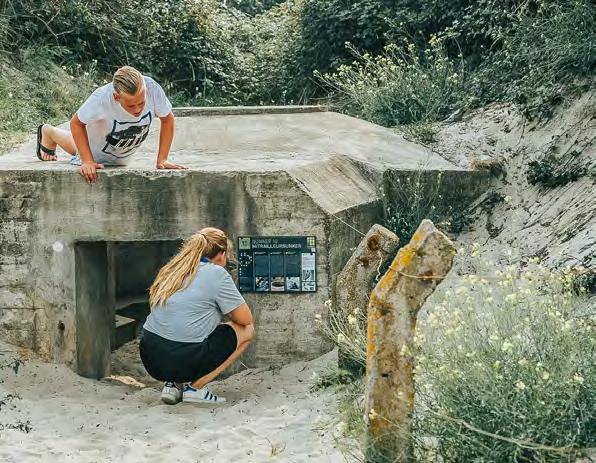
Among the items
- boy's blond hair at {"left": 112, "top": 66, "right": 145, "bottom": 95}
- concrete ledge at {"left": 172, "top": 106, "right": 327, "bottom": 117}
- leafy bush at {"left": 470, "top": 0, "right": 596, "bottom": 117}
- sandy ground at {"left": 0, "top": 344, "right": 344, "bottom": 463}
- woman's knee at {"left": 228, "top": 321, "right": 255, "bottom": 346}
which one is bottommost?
sandy ground at {"left": 0, "top": 344, "right": 344, "bottom": 463}

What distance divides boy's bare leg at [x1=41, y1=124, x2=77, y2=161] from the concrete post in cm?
291

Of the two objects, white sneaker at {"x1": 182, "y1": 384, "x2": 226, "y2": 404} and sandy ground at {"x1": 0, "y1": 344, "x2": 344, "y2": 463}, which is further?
white sneaker at {"x1": 182, "y1": 384, "x2": 226, "y2": 404}

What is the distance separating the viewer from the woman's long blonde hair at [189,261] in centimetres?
692

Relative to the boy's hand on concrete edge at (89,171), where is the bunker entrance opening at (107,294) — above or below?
below

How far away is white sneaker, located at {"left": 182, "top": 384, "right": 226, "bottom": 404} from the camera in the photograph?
23.1 feet

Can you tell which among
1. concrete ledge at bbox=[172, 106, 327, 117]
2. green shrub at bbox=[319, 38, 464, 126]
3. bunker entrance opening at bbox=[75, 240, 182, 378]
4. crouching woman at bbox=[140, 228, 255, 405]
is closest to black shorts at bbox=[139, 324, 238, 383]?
crouching woman at bbox=[140, 228, 255, 405]

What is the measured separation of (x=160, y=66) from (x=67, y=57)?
146 centimetres

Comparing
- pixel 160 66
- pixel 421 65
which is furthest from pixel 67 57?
pixel 421 65

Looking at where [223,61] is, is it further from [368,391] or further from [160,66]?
[368,391]

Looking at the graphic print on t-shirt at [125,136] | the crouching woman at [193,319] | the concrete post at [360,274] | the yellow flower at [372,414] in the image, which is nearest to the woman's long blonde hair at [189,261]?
the crouching woman at [193,319]

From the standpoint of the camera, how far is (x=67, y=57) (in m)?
14.6

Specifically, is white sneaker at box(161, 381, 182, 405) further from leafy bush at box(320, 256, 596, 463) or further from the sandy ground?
leafy bush at box(320, 256, 596, 463)

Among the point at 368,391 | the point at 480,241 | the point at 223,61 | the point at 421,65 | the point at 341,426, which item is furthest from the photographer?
the point at 223,61

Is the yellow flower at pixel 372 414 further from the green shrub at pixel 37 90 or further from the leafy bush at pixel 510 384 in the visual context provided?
the green shrub at pixel 37 90
